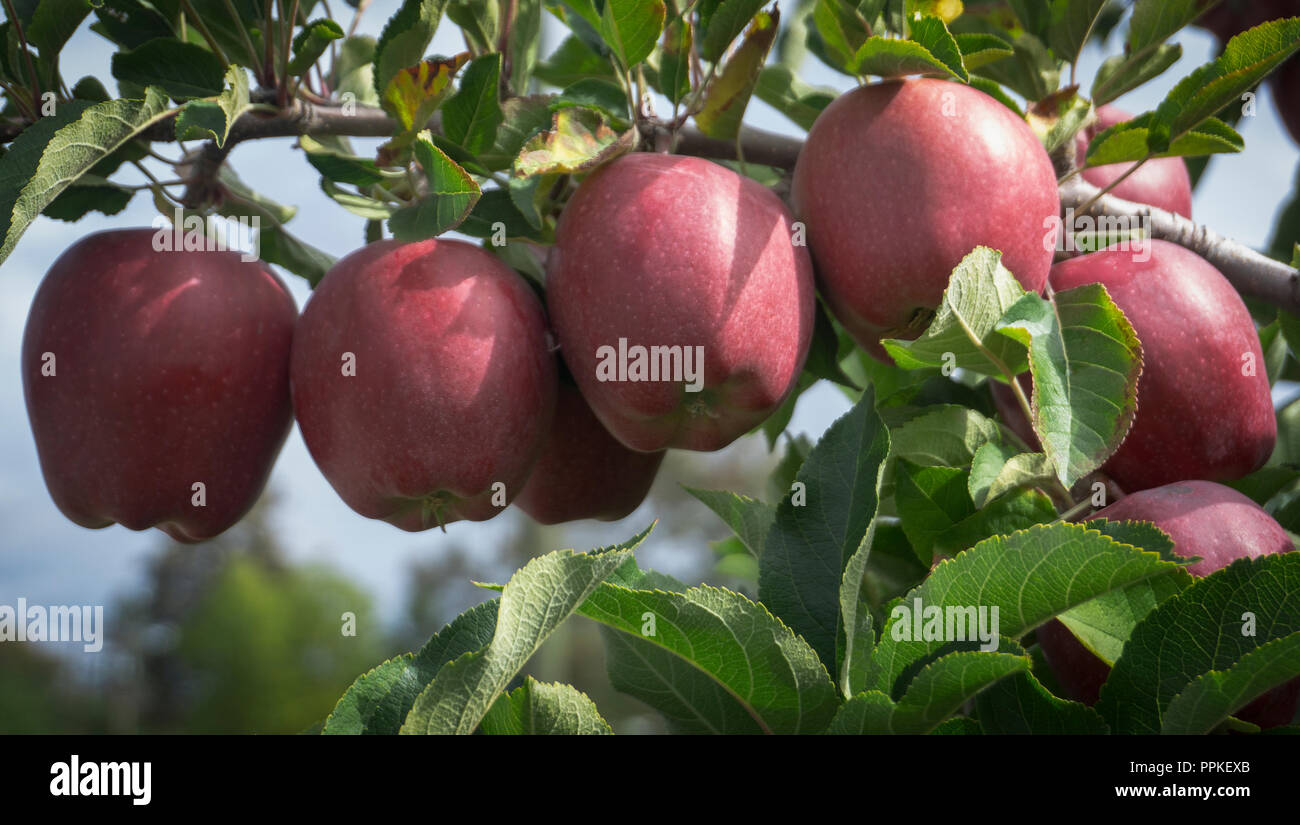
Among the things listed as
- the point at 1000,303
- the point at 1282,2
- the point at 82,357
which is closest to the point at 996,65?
the point at 1000,303

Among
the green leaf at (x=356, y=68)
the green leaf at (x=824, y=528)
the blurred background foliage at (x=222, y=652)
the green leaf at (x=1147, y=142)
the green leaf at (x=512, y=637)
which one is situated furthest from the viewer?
the blurred background foliage at (x=222, y=652)

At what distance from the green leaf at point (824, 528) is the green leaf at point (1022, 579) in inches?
1.3

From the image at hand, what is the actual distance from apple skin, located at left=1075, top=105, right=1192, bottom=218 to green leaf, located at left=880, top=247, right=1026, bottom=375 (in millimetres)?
252

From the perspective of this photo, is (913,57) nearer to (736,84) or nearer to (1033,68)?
(736,84)

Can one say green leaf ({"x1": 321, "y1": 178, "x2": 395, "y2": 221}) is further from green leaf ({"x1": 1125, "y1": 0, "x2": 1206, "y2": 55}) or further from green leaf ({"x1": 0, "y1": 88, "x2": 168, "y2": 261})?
green leaf ({"x1": 1125, "y1": 0, "x2": 1206, "y2": 55})

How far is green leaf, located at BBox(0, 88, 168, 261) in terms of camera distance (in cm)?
40

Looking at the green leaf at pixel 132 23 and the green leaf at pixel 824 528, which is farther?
the green leaf at pixel 132 23

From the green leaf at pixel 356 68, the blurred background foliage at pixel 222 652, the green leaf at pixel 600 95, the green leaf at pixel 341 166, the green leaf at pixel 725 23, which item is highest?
the green leaf at pixel 356 68

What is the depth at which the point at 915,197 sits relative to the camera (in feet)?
1.44

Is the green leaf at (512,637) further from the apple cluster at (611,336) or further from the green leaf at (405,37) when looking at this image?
the green leaf at (405,37)

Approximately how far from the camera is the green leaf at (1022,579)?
0.35 m

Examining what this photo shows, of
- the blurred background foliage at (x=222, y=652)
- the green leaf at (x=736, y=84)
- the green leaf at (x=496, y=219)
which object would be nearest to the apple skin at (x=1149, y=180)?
the green leaf at (x=736, y=84)

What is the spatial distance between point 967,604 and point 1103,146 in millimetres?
286

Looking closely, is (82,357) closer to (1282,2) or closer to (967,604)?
(967,604)
